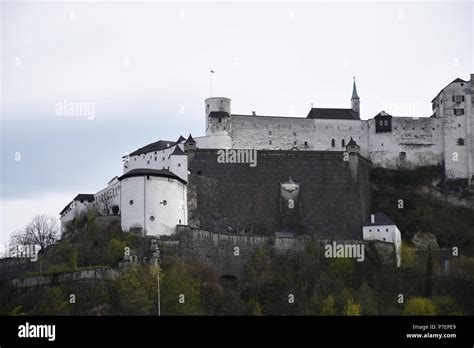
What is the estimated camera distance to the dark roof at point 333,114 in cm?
6134

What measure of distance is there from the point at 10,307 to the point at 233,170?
1548cm

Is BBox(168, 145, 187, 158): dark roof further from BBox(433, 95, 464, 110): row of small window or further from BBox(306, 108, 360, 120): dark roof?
BBox(433, 95, 464, 110): row of small window

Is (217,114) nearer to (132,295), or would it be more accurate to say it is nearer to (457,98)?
Result: (457,98)

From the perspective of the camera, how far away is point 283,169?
56438mm

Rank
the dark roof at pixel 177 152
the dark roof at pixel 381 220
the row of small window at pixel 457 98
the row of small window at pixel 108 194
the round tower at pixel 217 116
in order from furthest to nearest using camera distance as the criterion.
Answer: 1. the row of small window at pixel 457 98
2. the round tower at pixel 217 116
3. the dark roof at pixel 177 152
4. the dark roof at pixel 381 220
5. the row of small window at pixel 108 194

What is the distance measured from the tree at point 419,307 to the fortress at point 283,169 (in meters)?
4.90

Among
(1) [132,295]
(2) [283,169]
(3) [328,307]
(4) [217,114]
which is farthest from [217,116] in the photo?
(1) [132,295]

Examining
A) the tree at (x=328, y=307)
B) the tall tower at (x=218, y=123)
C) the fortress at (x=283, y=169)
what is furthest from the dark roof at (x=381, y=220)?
the tall tower at (x=218, y=123)

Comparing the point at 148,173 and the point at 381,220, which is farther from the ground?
the point at 148,173

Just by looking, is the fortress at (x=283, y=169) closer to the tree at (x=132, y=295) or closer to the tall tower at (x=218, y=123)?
the tall tower at (x=218, y=123)

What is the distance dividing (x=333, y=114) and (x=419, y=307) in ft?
57.1

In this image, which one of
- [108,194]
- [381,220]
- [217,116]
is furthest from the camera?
[217,116]
